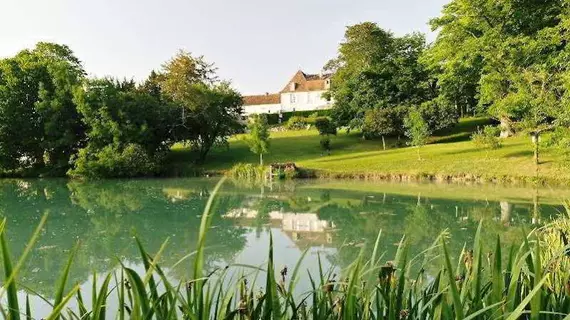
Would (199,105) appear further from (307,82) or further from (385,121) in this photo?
(307,82)

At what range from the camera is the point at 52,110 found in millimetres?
28516

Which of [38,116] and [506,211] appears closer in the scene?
[506,211]

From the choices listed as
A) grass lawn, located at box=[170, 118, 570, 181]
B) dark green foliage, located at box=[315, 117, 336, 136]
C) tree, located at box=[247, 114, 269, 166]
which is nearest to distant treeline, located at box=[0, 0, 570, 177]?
grass lawn, located at box=[170, 118, 570, 181]

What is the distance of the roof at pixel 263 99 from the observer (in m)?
59.8

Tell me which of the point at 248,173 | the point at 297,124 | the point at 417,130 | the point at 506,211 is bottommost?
the point at 506,211

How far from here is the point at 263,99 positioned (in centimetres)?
6094

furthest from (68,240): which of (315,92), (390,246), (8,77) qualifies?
(315,92)

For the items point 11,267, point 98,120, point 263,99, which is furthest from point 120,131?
point 263,99

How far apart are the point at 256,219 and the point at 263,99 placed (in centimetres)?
4873

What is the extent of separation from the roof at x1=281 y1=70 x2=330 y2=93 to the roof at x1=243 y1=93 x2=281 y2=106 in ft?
4.82

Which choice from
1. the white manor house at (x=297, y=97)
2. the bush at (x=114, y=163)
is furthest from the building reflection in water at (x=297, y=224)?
the white manor house at (x=297, y=97)

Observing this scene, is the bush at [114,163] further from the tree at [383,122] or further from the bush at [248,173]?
the tree at [383,122]

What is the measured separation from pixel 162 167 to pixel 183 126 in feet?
10.8

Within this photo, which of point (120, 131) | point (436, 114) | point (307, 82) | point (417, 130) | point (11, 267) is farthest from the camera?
point (307, 82)
